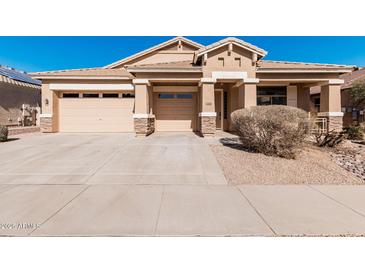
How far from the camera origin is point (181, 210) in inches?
155

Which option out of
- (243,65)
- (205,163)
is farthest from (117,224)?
(243,65)

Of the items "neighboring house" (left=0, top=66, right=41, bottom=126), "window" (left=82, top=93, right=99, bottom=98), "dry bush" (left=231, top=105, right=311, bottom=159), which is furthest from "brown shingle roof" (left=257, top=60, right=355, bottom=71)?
"neighboring house" (left=0, top=66, right=41, bottom=126)

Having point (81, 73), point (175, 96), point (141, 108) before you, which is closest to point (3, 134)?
point (81, 73)

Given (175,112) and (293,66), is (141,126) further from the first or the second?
(293,66)

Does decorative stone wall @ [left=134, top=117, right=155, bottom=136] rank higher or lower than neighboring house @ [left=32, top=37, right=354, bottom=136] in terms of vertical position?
lower

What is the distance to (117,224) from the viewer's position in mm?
3484

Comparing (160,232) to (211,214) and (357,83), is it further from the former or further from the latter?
(357,83)

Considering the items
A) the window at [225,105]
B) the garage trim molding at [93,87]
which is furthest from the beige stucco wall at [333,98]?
the garage trim molding at [93,87]

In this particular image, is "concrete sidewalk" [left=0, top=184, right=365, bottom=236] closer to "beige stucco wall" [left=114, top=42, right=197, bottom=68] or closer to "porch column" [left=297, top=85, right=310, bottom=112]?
"porch column" [left=297, top=85, right=310, bottom=112]

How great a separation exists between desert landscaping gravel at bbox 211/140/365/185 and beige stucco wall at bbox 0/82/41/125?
54.4 ft

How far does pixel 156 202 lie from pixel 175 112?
11.1m

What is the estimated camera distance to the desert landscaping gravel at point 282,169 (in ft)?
18.5

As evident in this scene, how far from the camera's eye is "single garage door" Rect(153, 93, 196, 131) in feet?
48.9

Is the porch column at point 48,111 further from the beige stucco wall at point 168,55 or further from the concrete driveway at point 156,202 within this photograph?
the concrete driveway at point 156,202
